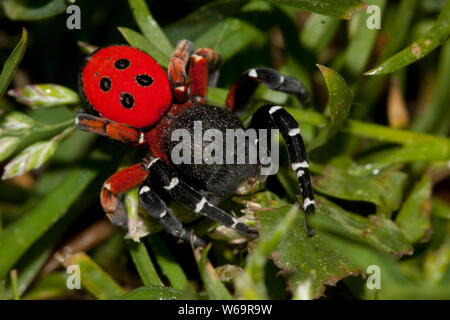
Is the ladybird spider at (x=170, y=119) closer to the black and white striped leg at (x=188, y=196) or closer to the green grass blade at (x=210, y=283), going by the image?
the black and white striped leg at (x=188, y=196)

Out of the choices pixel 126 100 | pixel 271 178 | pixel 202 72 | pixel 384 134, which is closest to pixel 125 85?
pixel 126 100

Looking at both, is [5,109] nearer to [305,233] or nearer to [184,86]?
[184,86]

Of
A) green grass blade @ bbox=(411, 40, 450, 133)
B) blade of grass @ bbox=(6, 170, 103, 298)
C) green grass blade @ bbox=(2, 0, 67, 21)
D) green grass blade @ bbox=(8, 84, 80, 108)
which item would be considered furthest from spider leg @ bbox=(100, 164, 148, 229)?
green grass blade @ bbox=(411, 40, 450, 133)

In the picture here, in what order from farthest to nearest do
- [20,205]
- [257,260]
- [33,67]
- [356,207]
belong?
[33,67] → [20,205] → [356,207] → [257,260]

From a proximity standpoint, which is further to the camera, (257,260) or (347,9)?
(347,9)

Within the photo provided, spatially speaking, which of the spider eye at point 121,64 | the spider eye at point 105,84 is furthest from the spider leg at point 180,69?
the spider eye at point 105,84

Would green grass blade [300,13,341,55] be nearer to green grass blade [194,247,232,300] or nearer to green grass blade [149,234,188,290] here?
green grass blade [149,234,188,290]

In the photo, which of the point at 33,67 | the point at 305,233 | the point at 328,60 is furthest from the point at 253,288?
the point at 33,67

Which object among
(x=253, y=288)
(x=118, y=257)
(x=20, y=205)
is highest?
(x=253, y=288)
